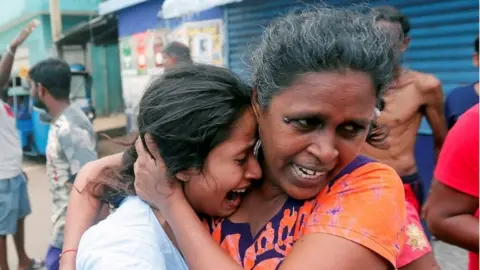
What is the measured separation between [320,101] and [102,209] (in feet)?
3.64

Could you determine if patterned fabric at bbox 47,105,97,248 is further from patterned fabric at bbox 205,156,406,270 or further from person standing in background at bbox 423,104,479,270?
person standing in background at bbox 423,104,479,270

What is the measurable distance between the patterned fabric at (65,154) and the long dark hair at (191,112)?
5.82 feet

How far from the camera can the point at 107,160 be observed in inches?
71.6

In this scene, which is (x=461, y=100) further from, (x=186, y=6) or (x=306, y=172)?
(x=186, y=6)

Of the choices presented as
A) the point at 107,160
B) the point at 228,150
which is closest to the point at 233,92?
the point at 228,150

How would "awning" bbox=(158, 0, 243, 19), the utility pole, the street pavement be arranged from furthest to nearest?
the utility pole, "awning" bbox=(158, 0, 243, 19), the street pavement

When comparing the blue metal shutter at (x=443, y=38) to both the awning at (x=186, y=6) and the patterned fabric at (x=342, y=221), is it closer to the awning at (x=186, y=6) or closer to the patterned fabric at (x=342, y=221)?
the awning at (x=186, y=6)

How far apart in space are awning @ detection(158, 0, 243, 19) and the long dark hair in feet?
14.5

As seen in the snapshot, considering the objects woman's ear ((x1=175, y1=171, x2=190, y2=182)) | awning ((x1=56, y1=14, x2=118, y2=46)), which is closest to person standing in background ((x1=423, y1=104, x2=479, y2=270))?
woman's ear ((x1=175, y1=171, x2=190, y2=182))

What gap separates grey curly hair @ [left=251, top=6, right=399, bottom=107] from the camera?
111 cm

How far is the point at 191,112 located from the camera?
1294 mm

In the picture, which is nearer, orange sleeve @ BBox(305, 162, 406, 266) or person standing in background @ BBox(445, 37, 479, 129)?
orange sleeve @ BBox(305, 162, 406, 266)

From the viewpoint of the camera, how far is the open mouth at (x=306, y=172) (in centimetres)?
119

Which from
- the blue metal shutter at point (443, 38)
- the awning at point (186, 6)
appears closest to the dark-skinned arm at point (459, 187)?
the blue metal shutter at point (443, 38)
